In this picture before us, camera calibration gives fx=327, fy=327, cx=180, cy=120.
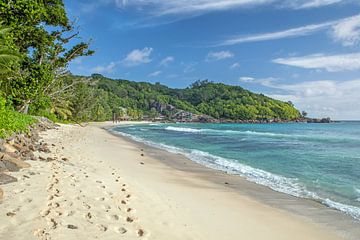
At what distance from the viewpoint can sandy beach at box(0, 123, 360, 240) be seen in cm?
575

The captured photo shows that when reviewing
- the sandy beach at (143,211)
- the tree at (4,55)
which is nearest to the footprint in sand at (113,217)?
the sandy beach at (143,211)

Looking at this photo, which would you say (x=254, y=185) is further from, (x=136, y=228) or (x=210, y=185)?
(x=136, y=228)

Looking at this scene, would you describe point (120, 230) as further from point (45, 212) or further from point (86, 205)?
point (45, 212)

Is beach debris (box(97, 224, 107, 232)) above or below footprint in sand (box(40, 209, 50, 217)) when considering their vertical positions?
below

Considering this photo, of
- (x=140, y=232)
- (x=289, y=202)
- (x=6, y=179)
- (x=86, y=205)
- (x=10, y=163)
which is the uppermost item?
(x=10, y=163)

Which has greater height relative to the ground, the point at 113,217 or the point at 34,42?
the point at 34,42

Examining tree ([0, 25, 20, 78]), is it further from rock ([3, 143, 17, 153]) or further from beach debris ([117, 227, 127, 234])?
beach debris ([117, 227, 127, 234])

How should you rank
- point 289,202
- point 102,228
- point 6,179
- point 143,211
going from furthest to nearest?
point 289,202 → point 6,179 → point 143,211 → point 102,228

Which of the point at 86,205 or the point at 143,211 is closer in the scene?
the point at 86,205

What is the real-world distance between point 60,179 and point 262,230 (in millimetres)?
5438

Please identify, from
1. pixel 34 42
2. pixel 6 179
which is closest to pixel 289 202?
pixel 6 179

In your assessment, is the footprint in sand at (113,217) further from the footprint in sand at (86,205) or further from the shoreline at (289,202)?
the shoreline at (289,202)

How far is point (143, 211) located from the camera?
23.5ft

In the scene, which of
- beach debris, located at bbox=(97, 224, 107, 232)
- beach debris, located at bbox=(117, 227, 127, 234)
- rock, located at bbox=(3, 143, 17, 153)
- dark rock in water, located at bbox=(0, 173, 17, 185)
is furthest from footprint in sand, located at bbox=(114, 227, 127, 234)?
rock, located at bbox=(3, 143, 17, 153)
